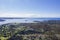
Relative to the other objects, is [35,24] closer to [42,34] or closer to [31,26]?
[31,26]

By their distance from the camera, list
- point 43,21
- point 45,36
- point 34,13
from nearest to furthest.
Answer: point 45,36
point 34,13
point 43,21

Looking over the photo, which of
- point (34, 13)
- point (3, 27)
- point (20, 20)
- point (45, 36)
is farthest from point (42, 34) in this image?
A: point (3, 27)

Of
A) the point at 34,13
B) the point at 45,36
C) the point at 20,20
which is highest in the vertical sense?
the point at 34,13

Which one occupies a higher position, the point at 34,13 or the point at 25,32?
the point at 34,13

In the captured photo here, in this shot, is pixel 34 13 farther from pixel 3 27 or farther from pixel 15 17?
pixel 3 27

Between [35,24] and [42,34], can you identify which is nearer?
[42,34]

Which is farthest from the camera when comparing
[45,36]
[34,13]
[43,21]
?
[43,21]

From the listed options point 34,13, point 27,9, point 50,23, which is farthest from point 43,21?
point 27,9
